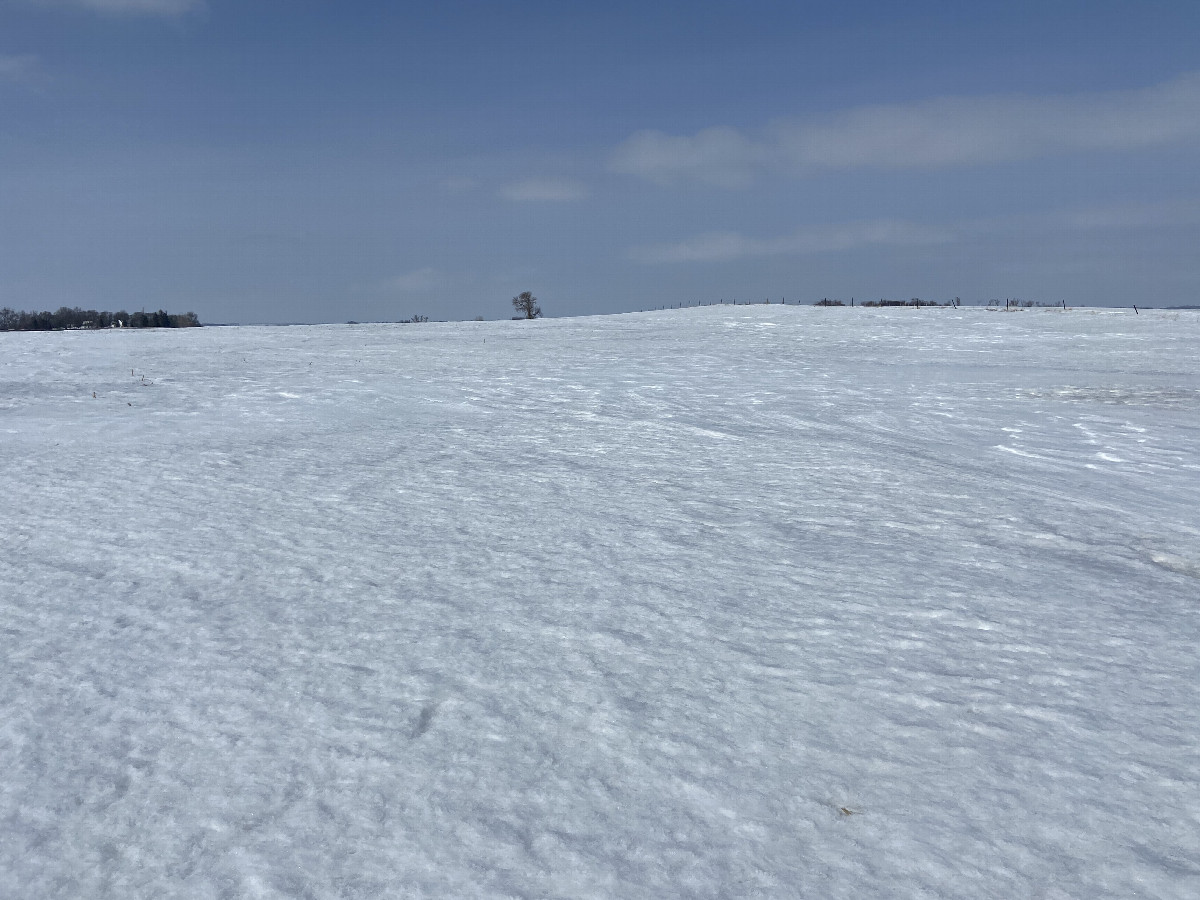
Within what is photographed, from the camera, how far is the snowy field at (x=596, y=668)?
1.56m

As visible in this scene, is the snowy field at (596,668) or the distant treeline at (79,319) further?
the distant treeline at (79,319)

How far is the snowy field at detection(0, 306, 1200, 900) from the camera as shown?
1557 millimetres

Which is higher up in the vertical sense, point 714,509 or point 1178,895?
point 714,509

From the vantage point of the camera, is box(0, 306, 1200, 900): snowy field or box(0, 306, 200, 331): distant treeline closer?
box(0, 306, 1200, 900): snowy field

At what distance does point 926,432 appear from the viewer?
19.1ft

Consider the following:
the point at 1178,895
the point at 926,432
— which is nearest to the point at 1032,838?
the point at 1178,895

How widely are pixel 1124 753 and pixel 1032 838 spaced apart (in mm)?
459

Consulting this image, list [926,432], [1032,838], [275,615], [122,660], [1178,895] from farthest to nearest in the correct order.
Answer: [926,432] → [275,615] → [122,660] → [1032,838] → [1178,895]

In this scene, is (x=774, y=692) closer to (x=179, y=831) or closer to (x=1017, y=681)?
(x=1017, y=681)

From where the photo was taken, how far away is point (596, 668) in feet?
7.36

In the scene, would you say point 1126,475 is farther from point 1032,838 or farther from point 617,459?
point 1032,838

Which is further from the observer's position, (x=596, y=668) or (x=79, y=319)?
(x=79, y=319)

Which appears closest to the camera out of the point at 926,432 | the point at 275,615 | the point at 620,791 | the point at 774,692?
the point at 620,791

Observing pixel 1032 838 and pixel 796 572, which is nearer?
pixel 1032 838
